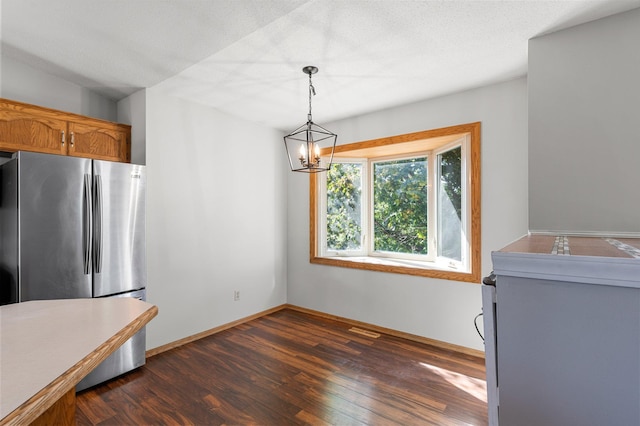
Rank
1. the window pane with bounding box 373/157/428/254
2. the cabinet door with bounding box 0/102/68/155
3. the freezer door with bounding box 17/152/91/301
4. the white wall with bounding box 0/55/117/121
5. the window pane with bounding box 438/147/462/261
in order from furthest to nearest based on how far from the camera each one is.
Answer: the window pane with bounding box 373/157/428/254
the window pane with bounding box 438/147/462/261
the white wall with bounding box 0/55/117/121
the cabinet door with bounding box 0/102/68/155
the freezer door with bounding box 17/152/91/301

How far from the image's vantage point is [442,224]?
3.61 metres

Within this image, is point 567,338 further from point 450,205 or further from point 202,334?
point 202,334

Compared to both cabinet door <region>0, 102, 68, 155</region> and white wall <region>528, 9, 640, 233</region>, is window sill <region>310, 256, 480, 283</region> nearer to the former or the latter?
white wall <region>528, 9, 640, 233</region>

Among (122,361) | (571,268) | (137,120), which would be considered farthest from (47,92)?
(571,268)

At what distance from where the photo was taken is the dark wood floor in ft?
6.75

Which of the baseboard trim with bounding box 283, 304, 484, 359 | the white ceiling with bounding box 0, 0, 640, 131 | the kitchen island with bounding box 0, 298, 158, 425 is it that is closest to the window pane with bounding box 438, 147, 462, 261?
the white ceiling with bounding box 0, 0, 640, 131

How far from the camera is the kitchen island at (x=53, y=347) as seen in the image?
0.69 meters

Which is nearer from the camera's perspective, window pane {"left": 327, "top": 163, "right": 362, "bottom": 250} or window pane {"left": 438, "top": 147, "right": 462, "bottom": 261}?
window pane {"left": 438, "top": 147, "right": 462, "bottom": 261}

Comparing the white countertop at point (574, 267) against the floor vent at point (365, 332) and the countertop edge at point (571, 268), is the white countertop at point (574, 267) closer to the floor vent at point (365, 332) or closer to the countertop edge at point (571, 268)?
the countertop edge at point (571, 268)

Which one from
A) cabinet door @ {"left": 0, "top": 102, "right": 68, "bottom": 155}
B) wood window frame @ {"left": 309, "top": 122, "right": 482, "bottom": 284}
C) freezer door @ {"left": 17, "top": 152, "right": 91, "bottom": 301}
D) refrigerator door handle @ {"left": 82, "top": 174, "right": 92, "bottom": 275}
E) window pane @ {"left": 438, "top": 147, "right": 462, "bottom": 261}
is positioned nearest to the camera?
freezer door @ {"left": 17, "top": 152, "right": 91, "bottom": 301}

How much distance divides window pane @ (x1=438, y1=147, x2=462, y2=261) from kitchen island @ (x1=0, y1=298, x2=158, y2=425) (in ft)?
9.93

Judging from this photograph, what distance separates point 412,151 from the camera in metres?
3.87

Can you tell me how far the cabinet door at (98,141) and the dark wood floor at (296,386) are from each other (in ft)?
6.41

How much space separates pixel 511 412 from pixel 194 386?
7.65ft
